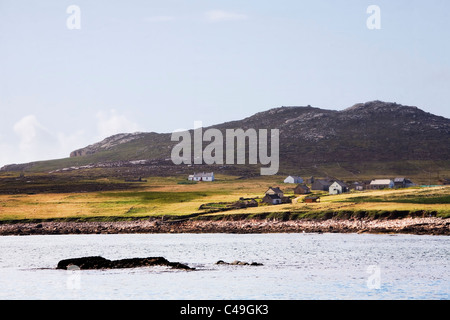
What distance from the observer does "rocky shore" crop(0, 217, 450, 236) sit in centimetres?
9356

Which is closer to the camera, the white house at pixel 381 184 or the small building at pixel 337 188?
the small building at pixel 337 188

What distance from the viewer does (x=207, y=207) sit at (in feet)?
404

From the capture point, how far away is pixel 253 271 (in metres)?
58.6

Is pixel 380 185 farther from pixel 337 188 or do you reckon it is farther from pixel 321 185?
pixel 337 188

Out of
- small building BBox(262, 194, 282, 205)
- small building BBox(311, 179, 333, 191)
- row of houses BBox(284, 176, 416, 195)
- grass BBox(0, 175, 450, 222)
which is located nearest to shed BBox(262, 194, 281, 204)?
small building BBox(262, 194, 282, 205)

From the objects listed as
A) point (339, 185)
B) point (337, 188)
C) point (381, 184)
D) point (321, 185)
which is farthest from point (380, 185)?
point (337, 188)

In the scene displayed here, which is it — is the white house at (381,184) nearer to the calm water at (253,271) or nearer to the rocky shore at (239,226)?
the rocky shore at (239,226)

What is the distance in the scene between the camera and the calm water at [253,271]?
47.2m

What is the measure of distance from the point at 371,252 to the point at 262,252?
12.0 m

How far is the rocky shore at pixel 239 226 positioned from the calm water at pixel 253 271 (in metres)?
5.03

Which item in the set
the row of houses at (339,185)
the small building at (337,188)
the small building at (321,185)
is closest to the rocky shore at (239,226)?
the row of houses at (339,185)

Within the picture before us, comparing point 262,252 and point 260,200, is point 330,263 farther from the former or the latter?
point 260,200

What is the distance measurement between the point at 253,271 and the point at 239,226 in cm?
4860

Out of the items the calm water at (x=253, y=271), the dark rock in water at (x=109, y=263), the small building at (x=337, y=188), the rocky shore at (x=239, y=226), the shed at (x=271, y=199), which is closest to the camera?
the calm water at (x=253, y=271)
